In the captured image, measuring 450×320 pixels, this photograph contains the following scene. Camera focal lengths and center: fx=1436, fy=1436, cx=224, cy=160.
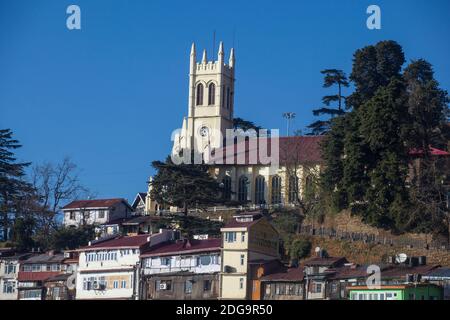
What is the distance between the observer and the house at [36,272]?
105938 millimetres

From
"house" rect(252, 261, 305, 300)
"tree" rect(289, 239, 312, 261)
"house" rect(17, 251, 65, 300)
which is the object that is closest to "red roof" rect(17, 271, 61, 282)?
"house" rect(17, 251, 65, 300)

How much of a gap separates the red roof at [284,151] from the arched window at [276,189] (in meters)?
1.56

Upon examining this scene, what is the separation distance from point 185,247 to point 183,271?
9.37 feet

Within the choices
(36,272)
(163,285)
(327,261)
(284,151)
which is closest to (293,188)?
(284,151)

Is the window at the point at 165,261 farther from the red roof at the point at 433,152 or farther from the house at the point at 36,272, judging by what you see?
the red roof at the point at 433,152

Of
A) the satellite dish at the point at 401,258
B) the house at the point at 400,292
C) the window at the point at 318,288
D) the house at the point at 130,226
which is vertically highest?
the house at the point at 130,226

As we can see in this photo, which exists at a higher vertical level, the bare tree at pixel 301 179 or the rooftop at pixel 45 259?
the bare tree at pixel 301 179

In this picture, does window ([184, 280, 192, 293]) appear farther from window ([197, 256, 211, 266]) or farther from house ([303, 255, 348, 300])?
house ([303, 255, 348, 300])

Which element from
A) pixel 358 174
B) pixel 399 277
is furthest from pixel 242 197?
pixel 399 277

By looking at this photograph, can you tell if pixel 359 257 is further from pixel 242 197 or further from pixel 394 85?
pixel 242 197

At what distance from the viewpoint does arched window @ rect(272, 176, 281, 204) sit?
125 meters

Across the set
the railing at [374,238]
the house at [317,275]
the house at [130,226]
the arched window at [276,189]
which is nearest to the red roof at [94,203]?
the house at [130,226]

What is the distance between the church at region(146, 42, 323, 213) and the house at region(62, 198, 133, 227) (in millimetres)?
3189
